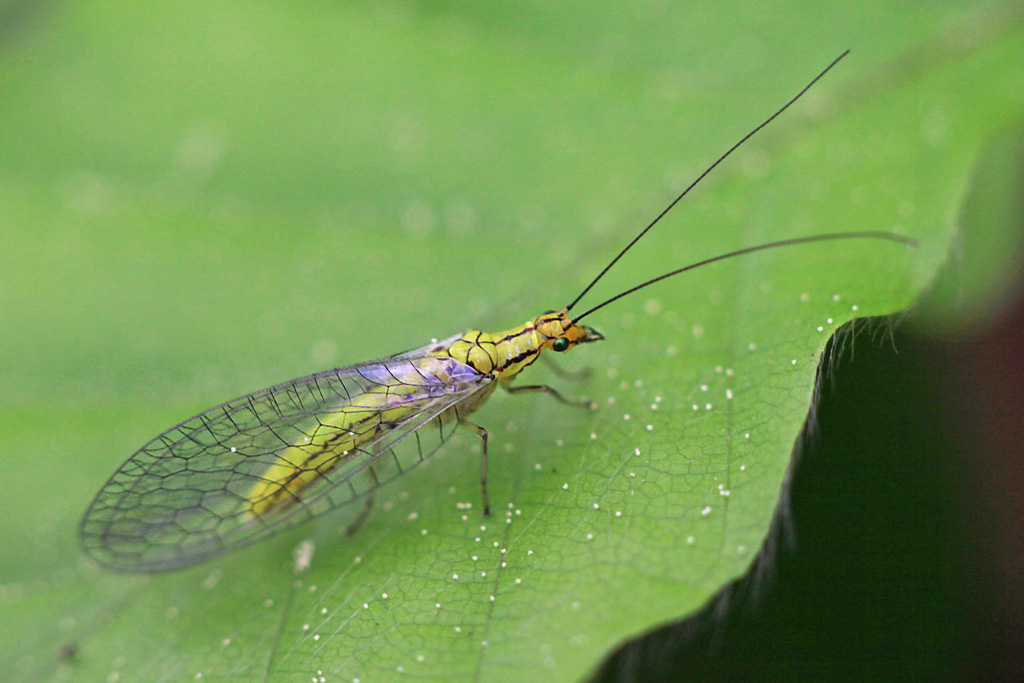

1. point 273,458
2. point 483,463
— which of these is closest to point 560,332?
point 483,463

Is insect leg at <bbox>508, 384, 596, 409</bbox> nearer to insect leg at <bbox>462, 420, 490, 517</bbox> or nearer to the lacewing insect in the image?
the lacewing insect

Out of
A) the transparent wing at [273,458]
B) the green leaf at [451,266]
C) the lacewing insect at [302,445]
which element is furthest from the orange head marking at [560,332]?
the transparent wing at [273,458]

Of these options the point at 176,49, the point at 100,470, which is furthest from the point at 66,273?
the point at 176,49

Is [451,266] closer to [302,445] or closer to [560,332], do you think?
[560,332]

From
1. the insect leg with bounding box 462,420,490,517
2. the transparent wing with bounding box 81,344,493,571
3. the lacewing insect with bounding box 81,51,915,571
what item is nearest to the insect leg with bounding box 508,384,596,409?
the lacewing insect with bounding box 81,51,915,571

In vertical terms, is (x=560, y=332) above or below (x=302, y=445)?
above

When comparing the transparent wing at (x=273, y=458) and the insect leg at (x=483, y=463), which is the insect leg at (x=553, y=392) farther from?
the insect leg at (x=483, y=463)

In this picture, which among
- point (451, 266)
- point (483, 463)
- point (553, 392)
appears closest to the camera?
point (483, 463)
